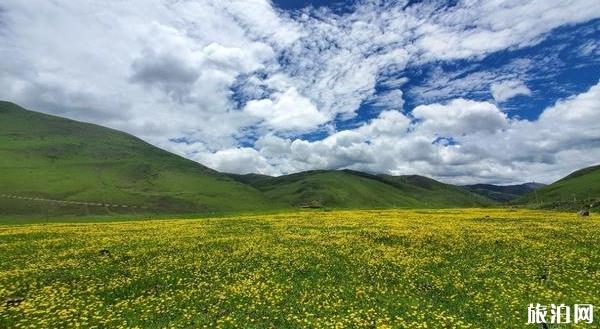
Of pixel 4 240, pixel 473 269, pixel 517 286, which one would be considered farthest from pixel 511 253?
pixel 4 240

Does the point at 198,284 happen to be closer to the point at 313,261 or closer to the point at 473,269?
the point at 313,261

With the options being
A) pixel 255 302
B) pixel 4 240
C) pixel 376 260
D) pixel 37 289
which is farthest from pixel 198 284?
pixel 4 240

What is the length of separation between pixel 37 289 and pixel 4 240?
29.3m

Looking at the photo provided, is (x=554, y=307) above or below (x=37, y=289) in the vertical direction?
above

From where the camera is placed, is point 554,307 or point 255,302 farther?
point 255,302

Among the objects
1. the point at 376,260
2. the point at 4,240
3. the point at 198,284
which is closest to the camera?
the point at 198,284

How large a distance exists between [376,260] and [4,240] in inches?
1729

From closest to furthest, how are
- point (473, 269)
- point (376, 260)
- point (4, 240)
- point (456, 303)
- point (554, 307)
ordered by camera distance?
point (554, 307)
point (456, 303)
point (473, 269)
point (376, 260)
point (4, 240)

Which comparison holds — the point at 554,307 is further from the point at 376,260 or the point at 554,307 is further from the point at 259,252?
the point at 259,252

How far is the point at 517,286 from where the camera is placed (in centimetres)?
2325

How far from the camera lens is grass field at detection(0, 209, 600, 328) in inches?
768

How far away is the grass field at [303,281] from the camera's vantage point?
1952 centimetres

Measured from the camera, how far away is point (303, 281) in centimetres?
2583

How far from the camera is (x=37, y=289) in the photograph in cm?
2442
